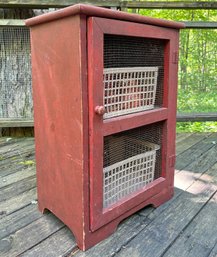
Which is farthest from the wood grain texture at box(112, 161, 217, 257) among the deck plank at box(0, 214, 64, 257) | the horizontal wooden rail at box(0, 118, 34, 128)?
the horizontal wooden rail at box(0, 118, 34, 128)

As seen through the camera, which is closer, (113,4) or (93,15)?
(93,15)

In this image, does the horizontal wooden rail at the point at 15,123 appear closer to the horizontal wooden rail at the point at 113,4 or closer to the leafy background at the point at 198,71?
the horizontal wooden rail at the point at 113,4

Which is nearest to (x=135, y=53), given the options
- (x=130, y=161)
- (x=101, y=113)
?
(x=101, y=113)

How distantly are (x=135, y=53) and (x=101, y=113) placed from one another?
1.35ft

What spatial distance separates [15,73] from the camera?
2555 mm

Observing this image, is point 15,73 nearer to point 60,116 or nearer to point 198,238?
point 60,116

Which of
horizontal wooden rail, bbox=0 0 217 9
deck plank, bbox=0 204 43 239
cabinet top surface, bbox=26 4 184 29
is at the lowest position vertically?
deck plank, bbox=0 204 43 239

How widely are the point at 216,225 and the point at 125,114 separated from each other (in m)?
0.69

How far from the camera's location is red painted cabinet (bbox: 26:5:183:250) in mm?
1019

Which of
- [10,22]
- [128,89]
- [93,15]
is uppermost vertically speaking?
[10,22]

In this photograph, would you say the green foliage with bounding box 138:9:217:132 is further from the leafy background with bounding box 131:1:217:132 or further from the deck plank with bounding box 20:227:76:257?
the deck plank with bounding box 20:227:76:257

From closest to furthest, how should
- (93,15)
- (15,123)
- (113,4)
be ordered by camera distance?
(93,15)
(113,4)
(15,123)

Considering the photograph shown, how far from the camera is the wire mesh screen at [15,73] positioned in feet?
8.11

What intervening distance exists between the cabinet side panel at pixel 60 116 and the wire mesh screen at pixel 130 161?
0.17 meters
